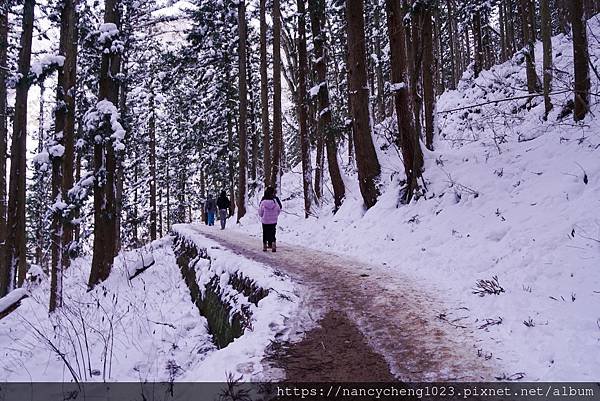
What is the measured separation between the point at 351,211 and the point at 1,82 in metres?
13.8

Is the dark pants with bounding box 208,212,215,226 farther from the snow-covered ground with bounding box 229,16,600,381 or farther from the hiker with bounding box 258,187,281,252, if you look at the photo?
the hiker with bounding box 258,187,281,252

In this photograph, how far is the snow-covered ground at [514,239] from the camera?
3.84 m

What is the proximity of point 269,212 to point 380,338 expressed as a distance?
742cm

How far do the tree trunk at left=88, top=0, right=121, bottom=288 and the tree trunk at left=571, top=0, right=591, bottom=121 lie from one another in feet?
36.4

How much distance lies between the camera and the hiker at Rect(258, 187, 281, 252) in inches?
438

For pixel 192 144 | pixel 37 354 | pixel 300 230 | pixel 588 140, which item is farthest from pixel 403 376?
pixel 192 144

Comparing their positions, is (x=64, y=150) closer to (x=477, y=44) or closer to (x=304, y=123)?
(x=304, y=123)

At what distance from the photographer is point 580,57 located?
27.1 feet

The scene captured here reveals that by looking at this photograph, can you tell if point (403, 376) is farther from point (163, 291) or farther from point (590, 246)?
point (163, 291)

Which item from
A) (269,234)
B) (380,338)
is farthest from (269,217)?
(380,338)

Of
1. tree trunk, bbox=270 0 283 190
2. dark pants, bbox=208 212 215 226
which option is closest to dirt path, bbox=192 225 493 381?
tree trunk, bbox=270 0 283 190

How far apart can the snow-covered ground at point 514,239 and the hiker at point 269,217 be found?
1836 millimetres

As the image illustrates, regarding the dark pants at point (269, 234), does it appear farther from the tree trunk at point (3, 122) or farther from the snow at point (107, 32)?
the tree trunk at point (3, 122)

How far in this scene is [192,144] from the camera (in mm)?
33625
